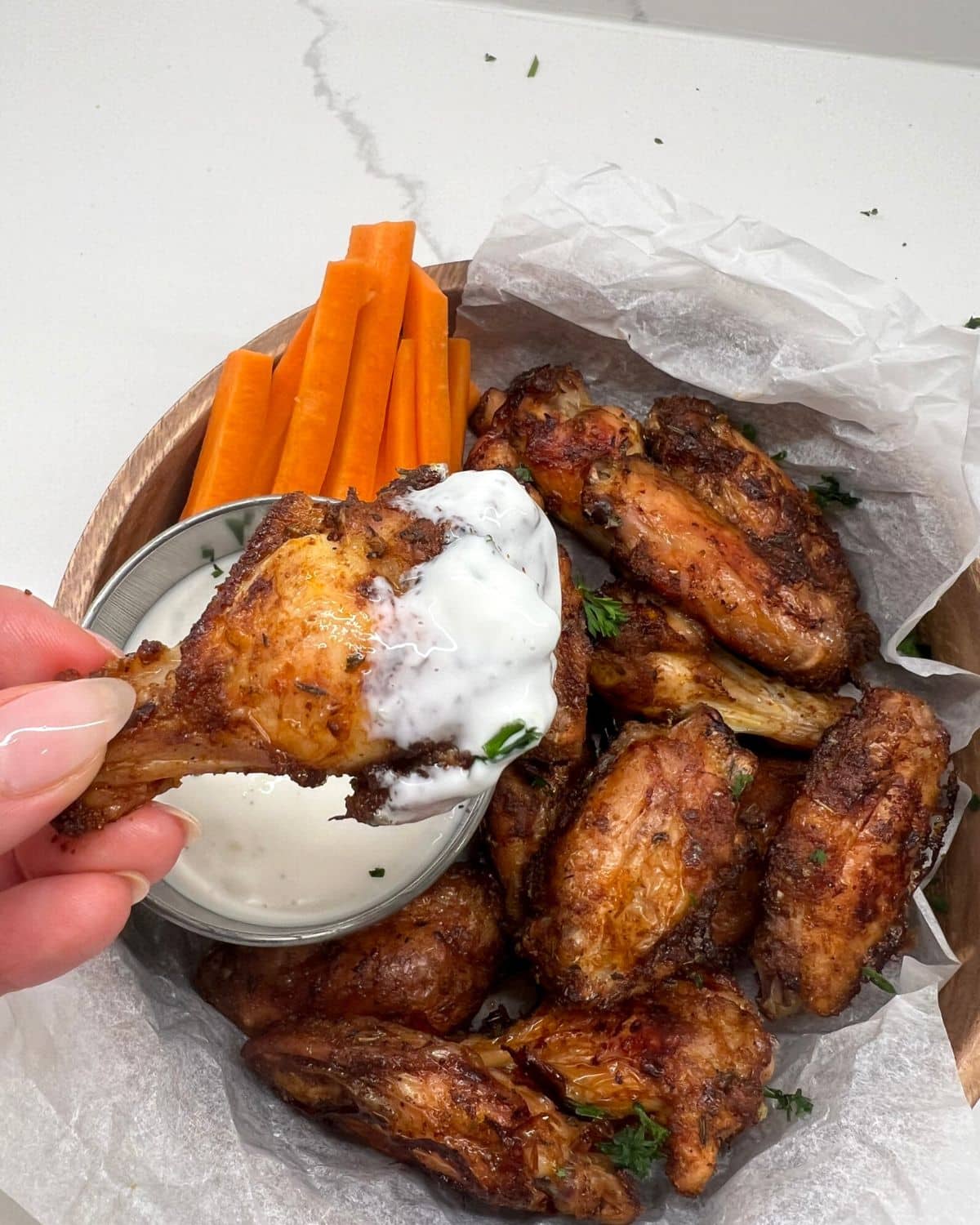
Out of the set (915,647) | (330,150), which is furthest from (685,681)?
(330,150)

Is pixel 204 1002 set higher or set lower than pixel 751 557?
lower

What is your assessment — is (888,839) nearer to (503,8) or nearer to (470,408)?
(470,408)

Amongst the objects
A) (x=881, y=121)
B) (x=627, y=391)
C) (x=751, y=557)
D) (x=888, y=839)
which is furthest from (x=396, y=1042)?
(x=881, y=121)

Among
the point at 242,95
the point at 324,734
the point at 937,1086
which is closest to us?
the point at 324,734

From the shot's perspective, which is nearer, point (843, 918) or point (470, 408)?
point (843, 918)

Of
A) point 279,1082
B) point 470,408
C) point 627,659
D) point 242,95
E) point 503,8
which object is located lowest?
point 279,1082

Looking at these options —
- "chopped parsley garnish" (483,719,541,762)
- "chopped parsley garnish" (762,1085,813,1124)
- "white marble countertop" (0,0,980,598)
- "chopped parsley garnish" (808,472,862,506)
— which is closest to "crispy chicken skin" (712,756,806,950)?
"chopped parsley garnish" (762,1085,813,1124)

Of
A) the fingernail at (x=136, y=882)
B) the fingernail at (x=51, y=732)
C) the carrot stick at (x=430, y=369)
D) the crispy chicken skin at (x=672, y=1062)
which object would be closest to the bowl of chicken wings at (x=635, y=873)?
the crispy chicken skin at (x=672, y=1062)
